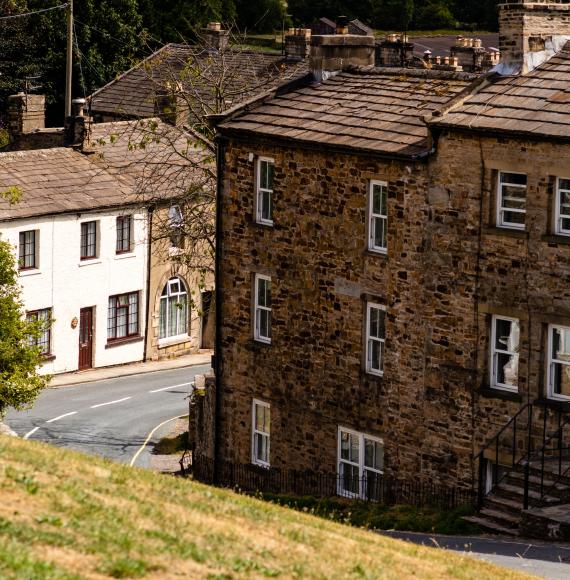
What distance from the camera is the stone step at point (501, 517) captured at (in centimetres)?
3056

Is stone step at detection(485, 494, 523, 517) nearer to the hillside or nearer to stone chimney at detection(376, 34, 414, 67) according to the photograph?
the hillside

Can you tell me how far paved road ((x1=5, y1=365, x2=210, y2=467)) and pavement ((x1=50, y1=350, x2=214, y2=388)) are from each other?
0.53 m

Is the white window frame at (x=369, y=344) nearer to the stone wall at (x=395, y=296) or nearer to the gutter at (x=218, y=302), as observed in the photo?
the stone wall at (x=395, y=296)

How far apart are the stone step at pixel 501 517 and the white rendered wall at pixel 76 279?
87.6ft

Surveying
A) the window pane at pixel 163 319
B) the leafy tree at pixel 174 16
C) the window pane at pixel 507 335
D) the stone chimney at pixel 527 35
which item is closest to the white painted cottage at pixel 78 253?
the window pane at pixel 163 319

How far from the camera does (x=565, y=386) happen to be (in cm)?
3216

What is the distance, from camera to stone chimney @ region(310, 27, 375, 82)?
130ft

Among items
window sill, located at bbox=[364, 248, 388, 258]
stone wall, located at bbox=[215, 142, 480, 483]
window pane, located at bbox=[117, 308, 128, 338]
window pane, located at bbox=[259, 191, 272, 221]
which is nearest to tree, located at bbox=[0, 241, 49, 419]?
stone wall, located at bbox=[215, 142, 480, 483]

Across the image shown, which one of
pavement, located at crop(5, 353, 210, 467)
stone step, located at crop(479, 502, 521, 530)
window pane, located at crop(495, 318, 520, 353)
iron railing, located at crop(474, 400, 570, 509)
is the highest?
window pane, located at crop(495, 318, 520, 353)

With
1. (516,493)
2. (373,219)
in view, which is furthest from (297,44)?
(516,493)

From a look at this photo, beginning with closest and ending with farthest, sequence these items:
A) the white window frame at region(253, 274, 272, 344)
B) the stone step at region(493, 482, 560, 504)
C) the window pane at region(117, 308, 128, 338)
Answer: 1. the stone step at region(493, 482, 560, 504)
2. the white window frame at region(253, 274, 272, 344)
3. the window pane at region(117, 308, 128, 338)

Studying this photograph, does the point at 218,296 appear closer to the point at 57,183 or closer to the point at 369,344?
the point at 369,344

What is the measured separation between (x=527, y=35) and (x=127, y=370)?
27.5 metres

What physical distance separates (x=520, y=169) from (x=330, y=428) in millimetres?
8113
